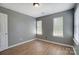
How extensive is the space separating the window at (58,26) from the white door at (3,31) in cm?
293

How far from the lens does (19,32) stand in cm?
369

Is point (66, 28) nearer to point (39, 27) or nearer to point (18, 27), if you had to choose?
point (39, 27)

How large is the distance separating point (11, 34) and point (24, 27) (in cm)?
109

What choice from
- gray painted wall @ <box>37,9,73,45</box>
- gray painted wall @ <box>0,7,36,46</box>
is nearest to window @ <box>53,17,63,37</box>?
gray painted wall @ <box>37,9,73,45</box>

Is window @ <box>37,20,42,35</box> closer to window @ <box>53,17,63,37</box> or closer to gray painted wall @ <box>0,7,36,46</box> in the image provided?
gray painted wall @ <box>0,7,36,46</box>

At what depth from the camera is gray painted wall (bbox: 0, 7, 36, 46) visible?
10.1 ft

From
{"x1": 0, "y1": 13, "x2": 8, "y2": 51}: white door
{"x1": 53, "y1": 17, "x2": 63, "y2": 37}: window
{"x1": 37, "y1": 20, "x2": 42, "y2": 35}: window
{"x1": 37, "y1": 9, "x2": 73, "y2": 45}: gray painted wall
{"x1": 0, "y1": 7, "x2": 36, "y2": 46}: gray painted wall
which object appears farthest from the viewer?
{"x1": 37, "y1": 20, "x2": 42, "y2": 35}: window

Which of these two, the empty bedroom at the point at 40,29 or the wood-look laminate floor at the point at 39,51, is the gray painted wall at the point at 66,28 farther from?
the wood-look laminate floor at the point at 39,51

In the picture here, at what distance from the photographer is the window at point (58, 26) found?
148 inches

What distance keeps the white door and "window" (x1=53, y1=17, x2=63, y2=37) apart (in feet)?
9.61

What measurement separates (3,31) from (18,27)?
3.27 feet

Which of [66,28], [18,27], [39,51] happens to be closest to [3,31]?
[18,27]

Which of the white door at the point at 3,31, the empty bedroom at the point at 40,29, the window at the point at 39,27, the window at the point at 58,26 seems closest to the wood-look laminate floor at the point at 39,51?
the empty bedroom at the point at 40,29
